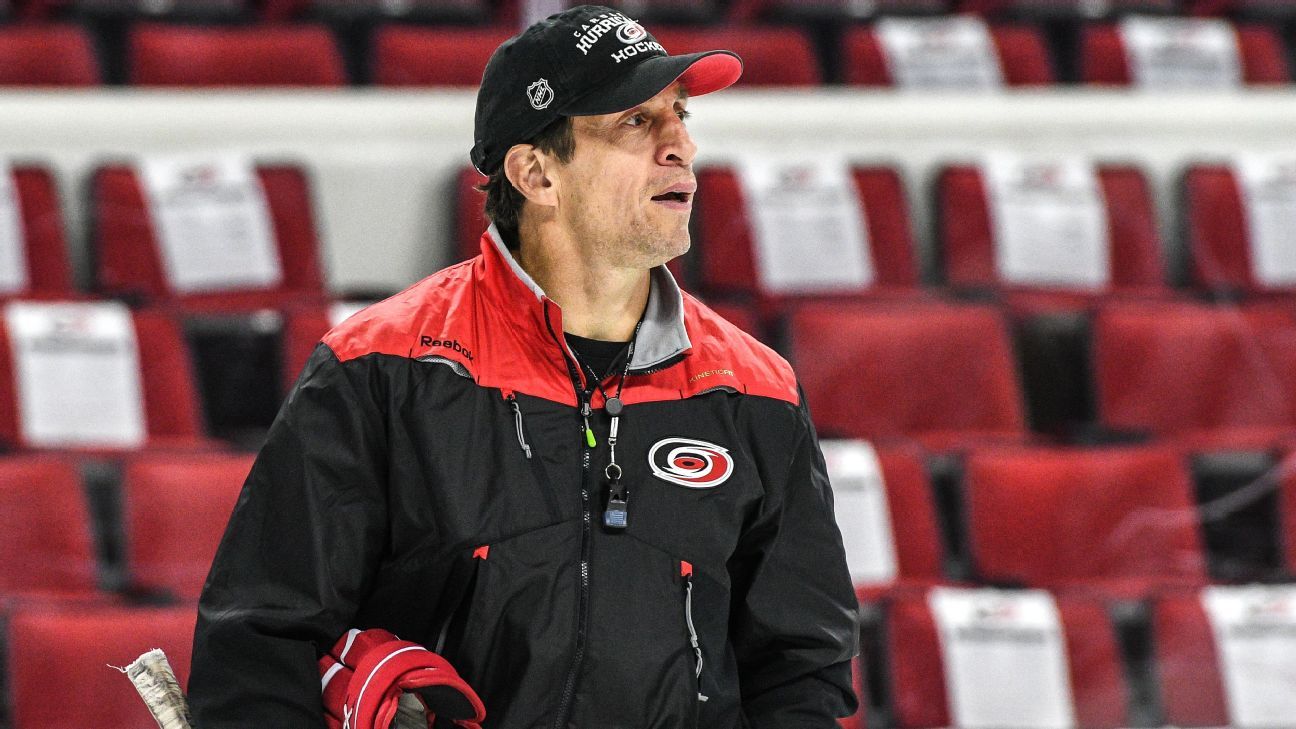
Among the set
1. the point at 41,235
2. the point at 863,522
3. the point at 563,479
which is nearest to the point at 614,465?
the point at 563,479

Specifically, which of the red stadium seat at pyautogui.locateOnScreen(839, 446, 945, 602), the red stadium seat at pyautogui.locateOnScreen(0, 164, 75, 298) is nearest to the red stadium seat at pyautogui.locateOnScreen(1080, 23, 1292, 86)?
the red stadium seat at pyautogui.locateOnScreen(839, 446, 945, 602)

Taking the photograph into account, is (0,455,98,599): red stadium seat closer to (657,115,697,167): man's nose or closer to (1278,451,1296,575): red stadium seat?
(657,115,697,167): man's nose

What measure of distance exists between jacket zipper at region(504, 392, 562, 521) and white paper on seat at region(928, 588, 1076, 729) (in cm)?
117

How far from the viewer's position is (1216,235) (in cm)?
312

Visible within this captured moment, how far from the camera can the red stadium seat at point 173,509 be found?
83.9 inches

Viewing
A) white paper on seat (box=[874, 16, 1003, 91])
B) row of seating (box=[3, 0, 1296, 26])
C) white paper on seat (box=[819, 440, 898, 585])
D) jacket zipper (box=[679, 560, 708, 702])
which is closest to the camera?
jacket zipper (box=[679, 560, 708, 702])

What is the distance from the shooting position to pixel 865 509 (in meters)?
2.36

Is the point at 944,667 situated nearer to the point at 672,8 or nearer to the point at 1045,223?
the point at 1045,223

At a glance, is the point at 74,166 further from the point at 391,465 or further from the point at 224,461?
the point at 391,465

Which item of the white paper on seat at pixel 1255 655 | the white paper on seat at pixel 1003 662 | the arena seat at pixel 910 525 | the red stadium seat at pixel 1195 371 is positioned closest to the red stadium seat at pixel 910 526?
the arena seat at pixel 910 525

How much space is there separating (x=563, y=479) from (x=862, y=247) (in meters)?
1.75

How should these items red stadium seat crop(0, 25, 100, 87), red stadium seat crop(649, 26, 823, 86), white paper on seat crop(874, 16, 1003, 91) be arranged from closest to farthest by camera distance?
1. red stadium seat crop(0, 25, 100, 87)
2. red stadium seat crop(649, 26, 823, 86)
3. white paper on seat crop(874, 16, 1003, 91)

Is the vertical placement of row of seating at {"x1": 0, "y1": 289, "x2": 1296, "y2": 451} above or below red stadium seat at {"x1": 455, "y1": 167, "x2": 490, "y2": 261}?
below

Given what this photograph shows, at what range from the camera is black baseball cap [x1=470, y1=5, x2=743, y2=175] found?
1247 mm
